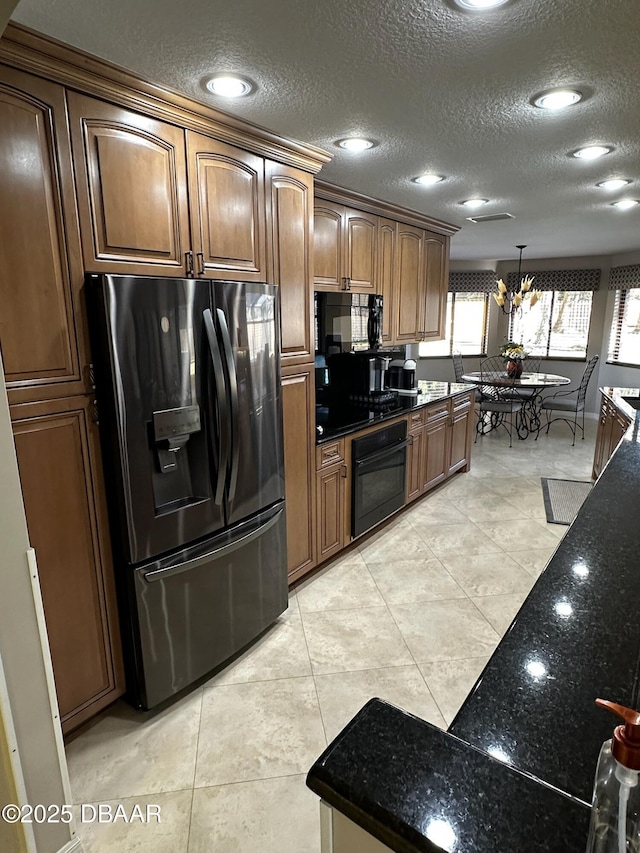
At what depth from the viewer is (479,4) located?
1283mm

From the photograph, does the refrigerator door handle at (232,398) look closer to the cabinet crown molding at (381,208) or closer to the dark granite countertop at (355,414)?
the dark granite countertop at (355,414)

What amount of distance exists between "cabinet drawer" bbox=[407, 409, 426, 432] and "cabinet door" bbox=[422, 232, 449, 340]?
2.85 feet

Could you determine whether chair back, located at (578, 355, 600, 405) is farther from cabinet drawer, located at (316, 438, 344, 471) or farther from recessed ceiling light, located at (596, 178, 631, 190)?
cabinet drawer, located at (316, 438, 344, 471)

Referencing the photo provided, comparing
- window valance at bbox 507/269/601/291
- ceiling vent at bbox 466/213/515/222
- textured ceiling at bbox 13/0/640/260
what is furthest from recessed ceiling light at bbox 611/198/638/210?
window valance at bbox 507/269/601/291

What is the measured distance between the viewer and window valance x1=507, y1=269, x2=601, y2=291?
7.28 metres

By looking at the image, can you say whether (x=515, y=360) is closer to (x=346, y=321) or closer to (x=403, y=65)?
(x=346, y=321)

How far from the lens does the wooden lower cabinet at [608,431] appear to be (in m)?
4.03

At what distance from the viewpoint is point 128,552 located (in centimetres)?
187

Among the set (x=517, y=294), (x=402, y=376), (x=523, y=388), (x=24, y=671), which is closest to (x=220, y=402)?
(x=24, y=671)

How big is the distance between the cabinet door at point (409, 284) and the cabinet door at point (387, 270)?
77 millimetres

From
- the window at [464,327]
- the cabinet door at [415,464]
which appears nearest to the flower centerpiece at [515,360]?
the window at [464,327]

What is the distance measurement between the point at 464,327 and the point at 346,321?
5.57 m

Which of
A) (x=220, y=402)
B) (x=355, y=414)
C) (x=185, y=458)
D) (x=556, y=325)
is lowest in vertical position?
(x=355, y=414)

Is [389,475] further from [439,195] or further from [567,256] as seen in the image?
[567,256]
